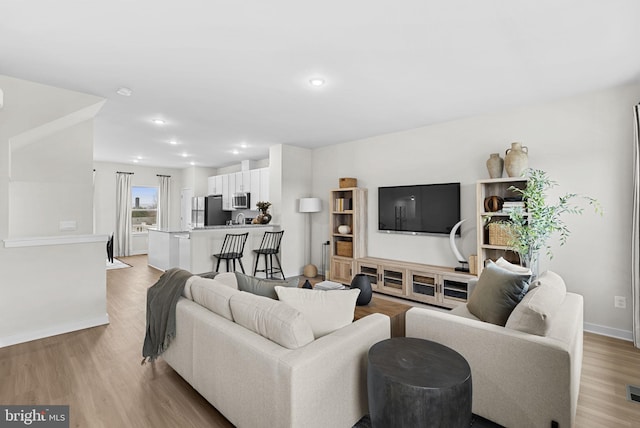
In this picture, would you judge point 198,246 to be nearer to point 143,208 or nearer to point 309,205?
point 309,205

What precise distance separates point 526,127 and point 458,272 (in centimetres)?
198

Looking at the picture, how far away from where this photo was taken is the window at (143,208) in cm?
880

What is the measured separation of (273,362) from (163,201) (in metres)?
8.91

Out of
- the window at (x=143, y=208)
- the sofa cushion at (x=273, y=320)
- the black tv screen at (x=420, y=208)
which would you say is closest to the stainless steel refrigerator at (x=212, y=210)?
the window at (x=143, y=208)

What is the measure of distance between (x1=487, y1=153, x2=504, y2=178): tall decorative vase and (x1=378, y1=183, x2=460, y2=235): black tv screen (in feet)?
1.80

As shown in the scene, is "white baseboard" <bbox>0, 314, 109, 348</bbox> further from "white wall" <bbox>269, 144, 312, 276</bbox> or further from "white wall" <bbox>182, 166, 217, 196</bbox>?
"white wall" <bbox>182, 166, 217, 196</bbox>

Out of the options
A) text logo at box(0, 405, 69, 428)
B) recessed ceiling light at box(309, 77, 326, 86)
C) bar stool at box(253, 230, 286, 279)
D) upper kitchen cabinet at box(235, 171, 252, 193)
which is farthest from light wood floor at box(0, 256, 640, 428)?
upper kitchen cabinet at box(235, 171, 252, 193)

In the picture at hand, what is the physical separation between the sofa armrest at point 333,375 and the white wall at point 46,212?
3154 millimetres

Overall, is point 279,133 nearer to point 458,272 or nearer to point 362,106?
point 362,106

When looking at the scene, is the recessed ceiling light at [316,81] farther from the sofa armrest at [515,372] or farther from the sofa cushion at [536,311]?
the sofa cushion at [536,311]

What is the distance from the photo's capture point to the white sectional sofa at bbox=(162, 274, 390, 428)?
149cm

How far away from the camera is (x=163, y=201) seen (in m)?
9.17

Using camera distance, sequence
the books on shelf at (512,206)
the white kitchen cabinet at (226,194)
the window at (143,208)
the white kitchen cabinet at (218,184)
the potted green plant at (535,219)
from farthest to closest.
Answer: the window at (143,208) < the white kitchen cabinet at (218,184) < the white kitchen cabinet at (226,194) < the books on shelf at (512,206) < the potted green plant at (535,219)

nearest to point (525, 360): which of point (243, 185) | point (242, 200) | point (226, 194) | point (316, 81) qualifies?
point (316, 81)
